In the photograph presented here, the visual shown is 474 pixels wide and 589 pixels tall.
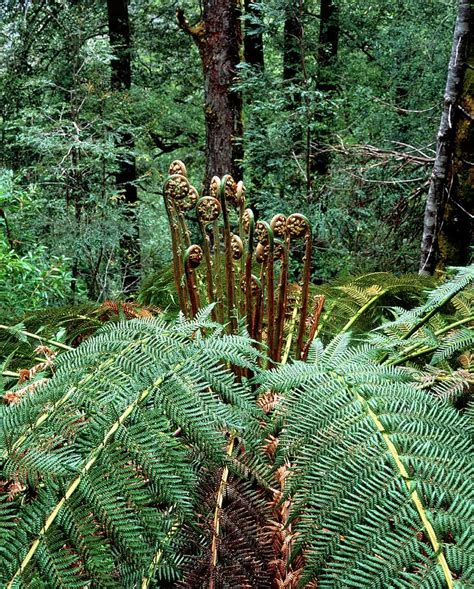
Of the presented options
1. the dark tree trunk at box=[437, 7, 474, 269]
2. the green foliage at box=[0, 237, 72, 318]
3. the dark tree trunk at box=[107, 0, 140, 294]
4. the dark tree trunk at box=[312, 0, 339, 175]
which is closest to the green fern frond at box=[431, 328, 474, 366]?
the dark tree trunk at box=[437, 7, 474, 269]

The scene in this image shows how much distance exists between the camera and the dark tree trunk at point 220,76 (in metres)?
3.93

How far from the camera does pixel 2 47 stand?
563 cm

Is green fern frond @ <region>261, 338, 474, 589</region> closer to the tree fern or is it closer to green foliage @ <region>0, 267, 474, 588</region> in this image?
green foliage @ <region>0, 267, 474, 588</region>

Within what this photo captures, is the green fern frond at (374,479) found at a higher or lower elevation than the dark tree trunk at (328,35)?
lower

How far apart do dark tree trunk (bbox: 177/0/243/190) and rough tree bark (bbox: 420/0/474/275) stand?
6.12 feet

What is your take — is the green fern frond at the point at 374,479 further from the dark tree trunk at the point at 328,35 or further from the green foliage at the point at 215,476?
the dark tree trunk at the point at 328,35

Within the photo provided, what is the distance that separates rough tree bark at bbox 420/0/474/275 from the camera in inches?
94.0

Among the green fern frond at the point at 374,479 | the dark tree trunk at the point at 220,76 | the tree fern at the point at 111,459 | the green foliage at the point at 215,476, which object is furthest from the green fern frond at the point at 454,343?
the dark tree trunk at the point at 220,76

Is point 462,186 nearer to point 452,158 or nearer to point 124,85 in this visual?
point 452,158

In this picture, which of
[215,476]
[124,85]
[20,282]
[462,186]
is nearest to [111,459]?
[215,476]

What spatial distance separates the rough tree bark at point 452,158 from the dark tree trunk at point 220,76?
1.87 meters

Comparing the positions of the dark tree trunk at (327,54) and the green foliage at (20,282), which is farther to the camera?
the dark tree trunk at (327,54)

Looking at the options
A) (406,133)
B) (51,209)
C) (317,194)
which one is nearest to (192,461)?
(317,194)

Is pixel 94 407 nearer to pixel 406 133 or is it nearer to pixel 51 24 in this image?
pixel 406 133
